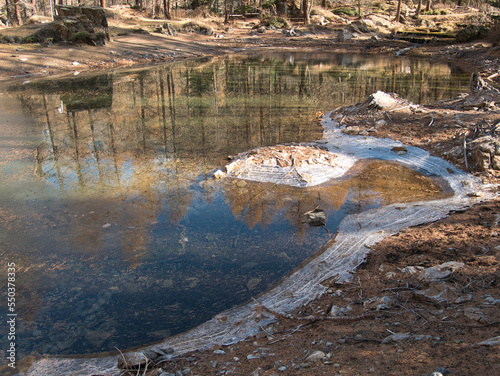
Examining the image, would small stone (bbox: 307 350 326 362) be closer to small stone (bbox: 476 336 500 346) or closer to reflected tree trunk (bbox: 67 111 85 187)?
small stone (bbox: 476 336 500 346)

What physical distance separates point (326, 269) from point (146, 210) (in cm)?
350

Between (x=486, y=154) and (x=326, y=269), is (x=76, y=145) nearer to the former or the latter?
(x=326, y=269)

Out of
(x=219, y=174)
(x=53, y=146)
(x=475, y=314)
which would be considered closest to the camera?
(x=475, y=314)

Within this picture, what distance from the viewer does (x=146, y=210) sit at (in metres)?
7.07

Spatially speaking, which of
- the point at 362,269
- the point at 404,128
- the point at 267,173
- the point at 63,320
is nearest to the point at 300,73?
the point at 404,128

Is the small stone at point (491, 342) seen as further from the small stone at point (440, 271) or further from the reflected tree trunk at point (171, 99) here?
the reflected tree trunk at point (171, 99)

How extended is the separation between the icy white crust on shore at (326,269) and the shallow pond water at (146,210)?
22cm

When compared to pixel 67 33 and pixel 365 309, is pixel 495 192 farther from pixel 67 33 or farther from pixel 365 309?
pixel 67 33

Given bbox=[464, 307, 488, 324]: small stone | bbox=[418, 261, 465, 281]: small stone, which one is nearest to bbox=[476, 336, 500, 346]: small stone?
bbox=[464, 307, 488, 324]: small stone

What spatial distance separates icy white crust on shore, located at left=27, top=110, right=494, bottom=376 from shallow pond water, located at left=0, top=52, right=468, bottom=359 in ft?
0.72

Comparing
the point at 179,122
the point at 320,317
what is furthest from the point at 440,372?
the point at 179,122

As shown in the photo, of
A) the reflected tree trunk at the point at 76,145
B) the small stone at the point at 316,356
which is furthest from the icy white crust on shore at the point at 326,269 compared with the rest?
the reflected tree trunk at the point at 76,145

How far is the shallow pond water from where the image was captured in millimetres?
4711

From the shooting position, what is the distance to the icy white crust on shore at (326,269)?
3912mm
